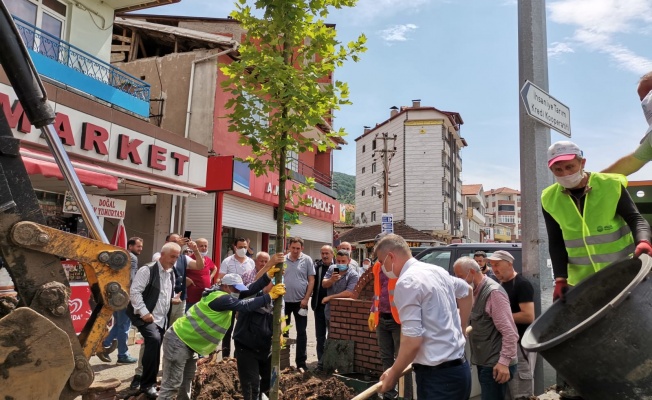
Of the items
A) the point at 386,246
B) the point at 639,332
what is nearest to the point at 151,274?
the point at 386,246

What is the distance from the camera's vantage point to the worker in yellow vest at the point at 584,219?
2791mm

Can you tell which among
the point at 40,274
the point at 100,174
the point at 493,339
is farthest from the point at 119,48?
the point at 493,339

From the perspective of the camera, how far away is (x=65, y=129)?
9.77 meters

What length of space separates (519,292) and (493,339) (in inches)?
24.8

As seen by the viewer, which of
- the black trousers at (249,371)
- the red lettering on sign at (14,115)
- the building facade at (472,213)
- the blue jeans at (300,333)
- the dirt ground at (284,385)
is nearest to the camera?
the black trousers at (249,371)

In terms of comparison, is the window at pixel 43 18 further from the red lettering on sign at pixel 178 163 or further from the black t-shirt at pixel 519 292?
the black t-shirt at pixel 519 292

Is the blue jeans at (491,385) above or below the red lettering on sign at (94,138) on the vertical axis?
below

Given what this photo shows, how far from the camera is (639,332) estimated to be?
2.15 meters

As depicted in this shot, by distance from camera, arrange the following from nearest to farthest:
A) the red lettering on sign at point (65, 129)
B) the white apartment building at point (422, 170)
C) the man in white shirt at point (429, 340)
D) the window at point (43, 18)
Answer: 1. the man in white shirt at point (429, 340)
2. the red lettering on sign at point (65, 129)
3. the window at point (43, 18)
4. the white apartment building at point (422, 170)

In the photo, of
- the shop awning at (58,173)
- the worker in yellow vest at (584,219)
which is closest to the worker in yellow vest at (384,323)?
the worker in yellow vest at (584,219)

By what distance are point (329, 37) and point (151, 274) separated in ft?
12.7

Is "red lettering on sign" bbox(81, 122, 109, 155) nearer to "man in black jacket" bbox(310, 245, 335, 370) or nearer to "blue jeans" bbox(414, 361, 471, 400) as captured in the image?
"man in black jacket" bbox(310, 245, 335, 370)

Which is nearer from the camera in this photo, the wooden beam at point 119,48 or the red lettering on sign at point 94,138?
the red lettering on sign at point 94,138

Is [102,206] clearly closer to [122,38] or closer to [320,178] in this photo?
[122,38]
